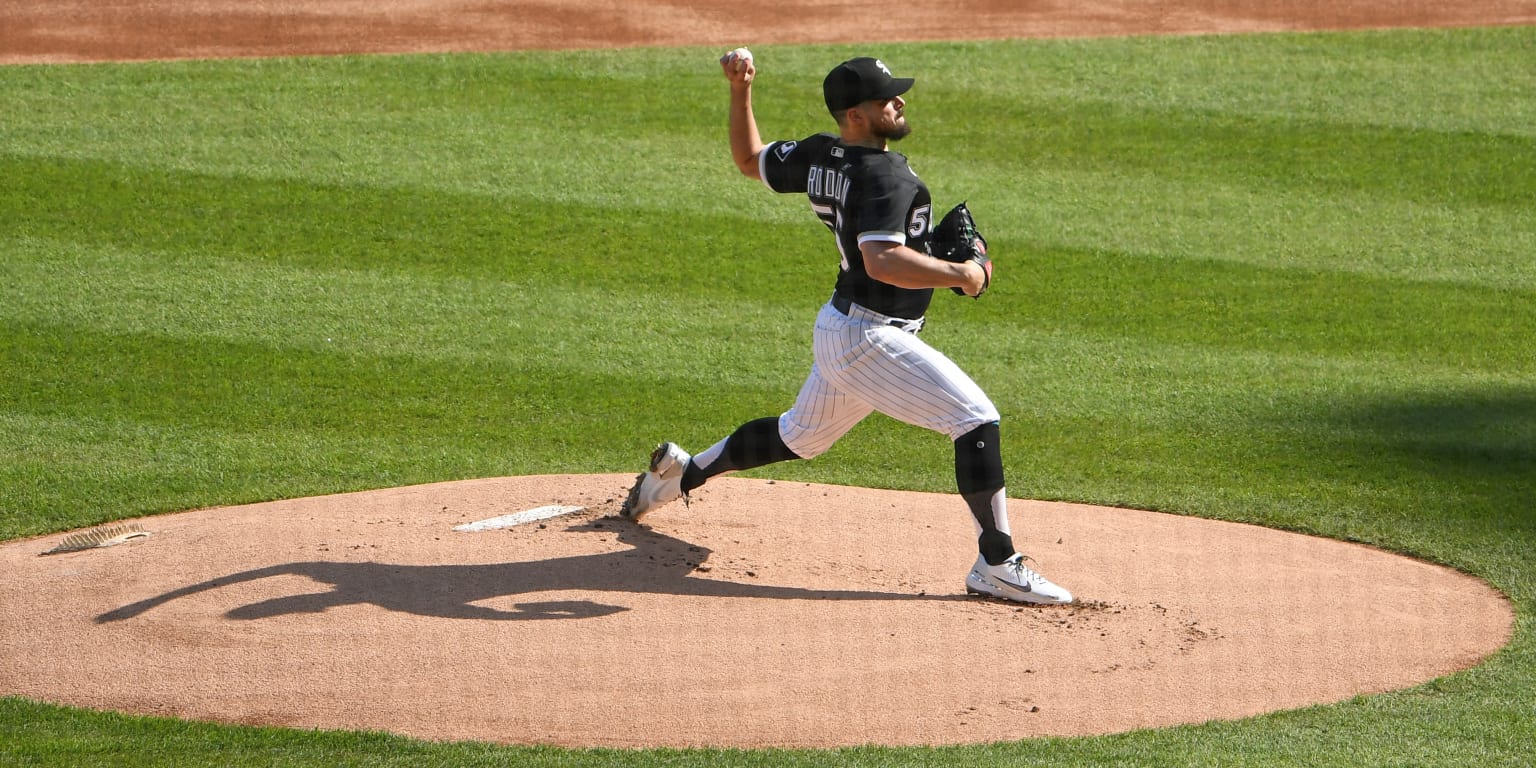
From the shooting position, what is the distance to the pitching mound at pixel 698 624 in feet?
13.0

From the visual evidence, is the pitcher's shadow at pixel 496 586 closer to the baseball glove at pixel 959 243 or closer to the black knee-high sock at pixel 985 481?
the black knee-high sock at pixel 985 481

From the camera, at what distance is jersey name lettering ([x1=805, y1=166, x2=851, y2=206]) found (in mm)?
4594

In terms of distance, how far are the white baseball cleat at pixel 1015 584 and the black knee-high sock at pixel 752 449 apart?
0.72m

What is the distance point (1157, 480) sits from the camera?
6297mm

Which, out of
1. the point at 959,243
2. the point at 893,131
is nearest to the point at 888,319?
the point at 959,243

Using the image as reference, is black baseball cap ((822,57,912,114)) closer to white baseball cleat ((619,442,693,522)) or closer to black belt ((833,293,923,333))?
black belt ((833,293,923,333))

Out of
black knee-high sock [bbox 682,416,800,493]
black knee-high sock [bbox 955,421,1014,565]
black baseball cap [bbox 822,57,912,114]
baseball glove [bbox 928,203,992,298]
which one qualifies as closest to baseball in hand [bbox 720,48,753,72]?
black baseball cap [bbox 822,57,912,114]

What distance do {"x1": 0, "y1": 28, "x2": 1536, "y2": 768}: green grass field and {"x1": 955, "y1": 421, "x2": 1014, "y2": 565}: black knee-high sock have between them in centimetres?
98

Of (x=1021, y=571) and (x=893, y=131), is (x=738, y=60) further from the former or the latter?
(x=1021, y=571)

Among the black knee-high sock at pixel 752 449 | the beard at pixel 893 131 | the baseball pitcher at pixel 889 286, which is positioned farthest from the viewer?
Result: the black knee-high sock at pixel 752 449

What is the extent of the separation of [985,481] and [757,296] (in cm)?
374

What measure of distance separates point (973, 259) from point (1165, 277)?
173 inches

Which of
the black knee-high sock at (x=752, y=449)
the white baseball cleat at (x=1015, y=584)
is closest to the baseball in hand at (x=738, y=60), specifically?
the black knee-high sock at (x=752, y=449)

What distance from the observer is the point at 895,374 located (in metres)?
4.64
